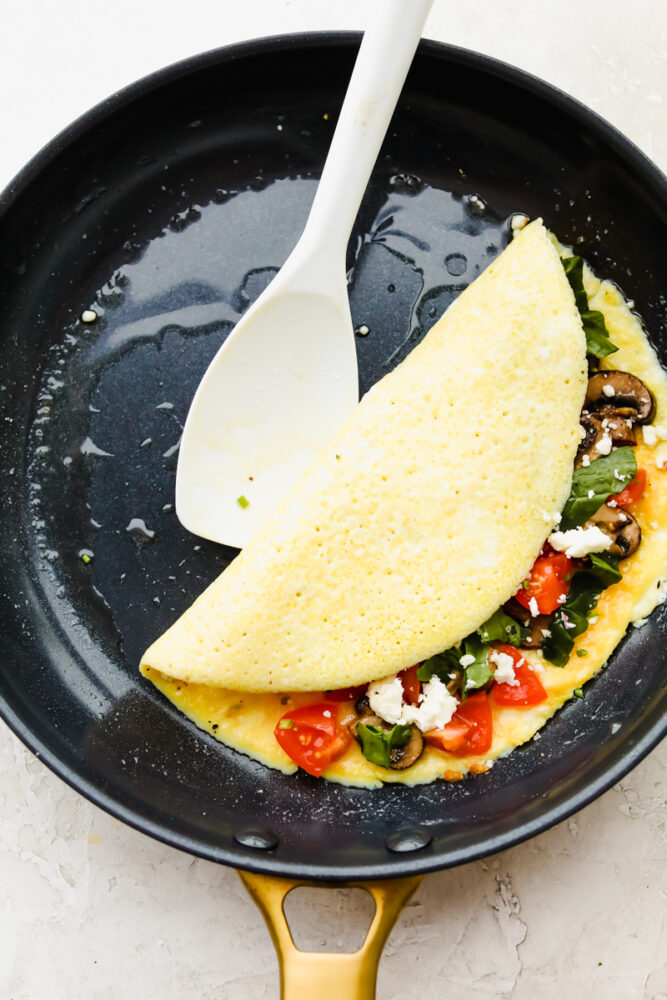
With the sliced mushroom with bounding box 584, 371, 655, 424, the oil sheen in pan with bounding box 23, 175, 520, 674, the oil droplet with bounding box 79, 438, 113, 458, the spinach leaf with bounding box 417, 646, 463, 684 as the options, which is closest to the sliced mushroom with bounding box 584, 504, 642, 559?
the sliced mushroom with bounding box 584, 371, 655, 424

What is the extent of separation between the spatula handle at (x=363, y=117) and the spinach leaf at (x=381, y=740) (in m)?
1.64

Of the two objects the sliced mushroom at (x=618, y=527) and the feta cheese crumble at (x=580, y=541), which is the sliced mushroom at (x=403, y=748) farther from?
the sliced mushroom at (x=618, y=527)

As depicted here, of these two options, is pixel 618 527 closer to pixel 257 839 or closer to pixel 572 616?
pixel 572 616

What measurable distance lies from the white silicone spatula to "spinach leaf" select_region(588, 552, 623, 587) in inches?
39.3

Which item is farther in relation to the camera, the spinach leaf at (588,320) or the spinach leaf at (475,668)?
the spinach leaf at (588,320)

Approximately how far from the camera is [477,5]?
3270mm

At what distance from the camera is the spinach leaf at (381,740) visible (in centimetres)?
283

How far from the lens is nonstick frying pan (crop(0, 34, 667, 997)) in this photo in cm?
295

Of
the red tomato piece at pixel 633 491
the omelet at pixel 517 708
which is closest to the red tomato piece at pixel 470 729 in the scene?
the omelet at pixel 517 708

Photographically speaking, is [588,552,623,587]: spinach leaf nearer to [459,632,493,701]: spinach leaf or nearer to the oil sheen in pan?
[459,632,493,701]: spinach leaf

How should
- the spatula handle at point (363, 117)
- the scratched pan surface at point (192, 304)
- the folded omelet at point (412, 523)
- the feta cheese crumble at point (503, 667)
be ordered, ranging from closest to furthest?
the spatula handle at point (363, 117)
the folded omelet at point (412, 523)
the feta cheese crumble at point (503, 667)
the scratched pan surface at point (192, 304)

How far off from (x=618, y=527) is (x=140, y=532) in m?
1.70

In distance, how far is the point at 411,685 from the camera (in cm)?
291

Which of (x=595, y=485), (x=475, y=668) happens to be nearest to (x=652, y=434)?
(x=595, y=485)
